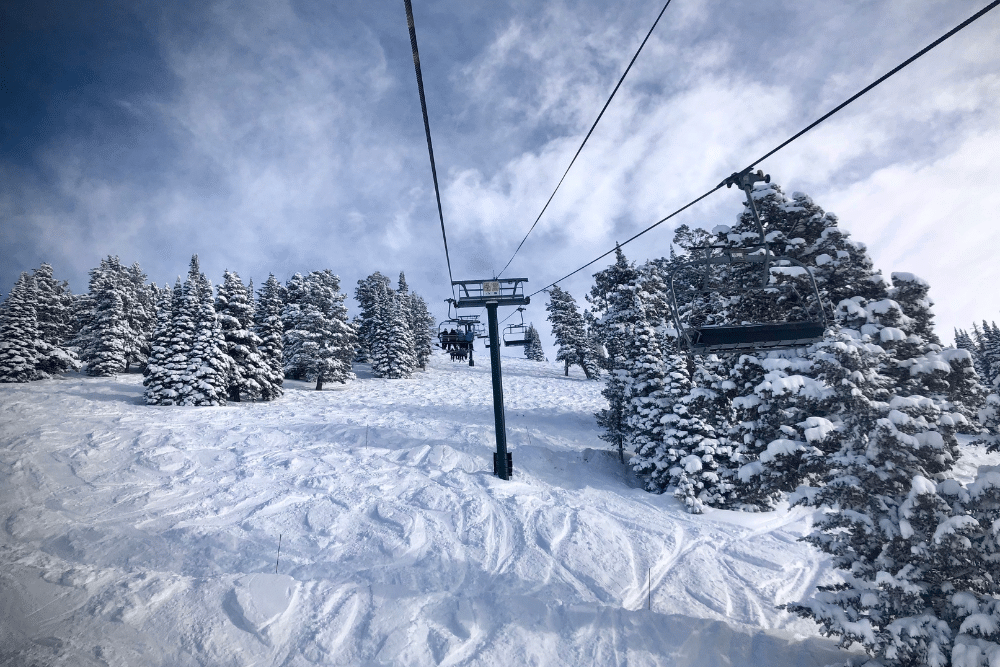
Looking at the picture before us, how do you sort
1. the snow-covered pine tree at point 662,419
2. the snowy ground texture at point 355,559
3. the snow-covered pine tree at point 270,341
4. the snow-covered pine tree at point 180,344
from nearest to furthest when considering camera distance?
the snowy ground texture at point 355,559
the snow-covered pine tree at point 662,419
the snow-covered pine tree at point 180,344
the snow-covered pine tree at point 270,341

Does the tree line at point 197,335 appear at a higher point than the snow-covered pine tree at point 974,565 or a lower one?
higher

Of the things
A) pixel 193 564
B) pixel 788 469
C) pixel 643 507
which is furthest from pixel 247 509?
pixel 788 469

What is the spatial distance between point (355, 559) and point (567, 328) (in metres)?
42.2

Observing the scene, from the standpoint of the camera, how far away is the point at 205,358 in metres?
25.2

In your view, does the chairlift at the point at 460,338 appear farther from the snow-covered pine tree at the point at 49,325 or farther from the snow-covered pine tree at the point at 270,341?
the snow-covered pine tree at the point at 49,325

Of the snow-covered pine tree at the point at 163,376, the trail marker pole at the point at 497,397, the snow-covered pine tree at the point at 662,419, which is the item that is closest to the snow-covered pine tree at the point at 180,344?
the snow-covered pine tree at the point at 163,376

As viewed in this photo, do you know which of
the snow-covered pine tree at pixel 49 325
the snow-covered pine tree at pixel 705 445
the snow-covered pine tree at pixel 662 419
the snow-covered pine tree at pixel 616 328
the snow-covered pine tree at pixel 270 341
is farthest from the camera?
the snow-covered pine tree at pixel 49 325

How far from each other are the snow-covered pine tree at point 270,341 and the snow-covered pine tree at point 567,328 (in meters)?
29.7

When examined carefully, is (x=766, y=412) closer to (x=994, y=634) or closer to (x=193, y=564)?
(x=994, y=634)

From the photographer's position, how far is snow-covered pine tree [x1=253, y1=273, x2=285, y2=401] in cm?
2919

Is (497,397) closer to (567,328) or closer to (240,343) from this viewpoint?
(240,343)

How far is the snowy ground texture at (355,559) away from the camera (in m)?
6.99

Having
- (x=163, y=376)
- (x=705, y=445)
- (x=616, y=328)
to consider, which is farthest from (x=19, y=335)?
(x=705, y=445)

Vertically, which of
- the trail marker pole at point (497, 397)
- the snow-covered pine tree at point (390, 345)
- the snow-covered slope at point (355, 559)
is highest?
the snow-covered pine tree at point (390, 345)
